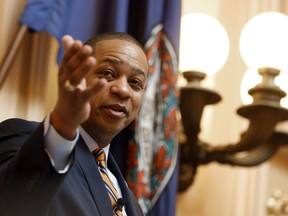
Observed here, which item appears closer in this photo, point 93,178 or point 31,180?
point 31,180

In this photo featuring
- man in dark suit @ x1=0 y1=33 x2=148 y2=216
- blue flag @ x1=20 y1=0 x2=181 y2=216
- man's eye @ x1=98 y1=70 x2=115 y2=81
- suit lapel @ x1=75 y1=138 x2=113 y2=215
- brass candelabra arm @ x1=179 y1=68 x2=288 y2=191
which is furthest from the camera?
Answer: brass candelabra arm @ x1=179 y1=68 x2=288 y2=191

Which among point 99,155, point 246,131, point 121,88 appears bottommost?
point 246,131

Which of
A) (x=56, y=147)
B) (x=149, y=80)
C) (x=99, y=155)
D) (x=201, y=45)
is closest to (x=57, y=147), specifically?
(x=56, y=147)

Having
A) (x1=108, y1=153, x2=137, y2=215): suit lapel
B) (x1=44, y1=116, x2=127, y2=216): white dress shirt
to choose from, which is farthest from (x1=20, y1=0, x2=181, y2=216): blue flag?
(x1=44, y1=116, x2=127, y2=216): white dress shirt

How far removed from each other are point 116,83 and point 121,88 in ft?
0.05

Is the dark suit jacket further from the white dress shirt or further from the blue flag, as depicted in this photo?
the blue flag

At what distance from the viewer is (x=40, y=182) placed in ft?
3.58

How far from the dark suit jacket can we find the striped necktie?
5 centimetres

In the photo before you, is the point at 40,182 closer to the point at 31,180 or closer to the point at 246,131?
the point at 31,180

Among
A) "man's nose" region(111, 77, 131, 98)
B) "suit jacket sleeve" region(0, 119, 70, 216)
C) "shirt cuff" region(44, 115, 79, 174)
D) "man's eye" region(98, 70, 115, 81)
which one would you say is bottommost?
"suit jacket sleeve" region(0, 119, 70, 216)

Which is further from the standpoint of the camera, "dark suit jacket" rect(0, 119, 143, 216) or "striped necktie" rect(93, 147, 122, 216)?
"striped necktie" rect(93, 147, 122, 216)

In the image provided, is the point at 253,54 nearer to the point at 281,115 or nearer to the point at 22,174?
the point at 281,115

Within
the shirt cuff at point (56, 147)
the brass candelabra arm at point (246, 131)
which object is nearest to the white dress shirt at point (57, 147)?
the shirt cuff at point (56, 147)

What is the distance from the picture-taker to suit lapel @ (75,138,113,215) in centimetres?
130
